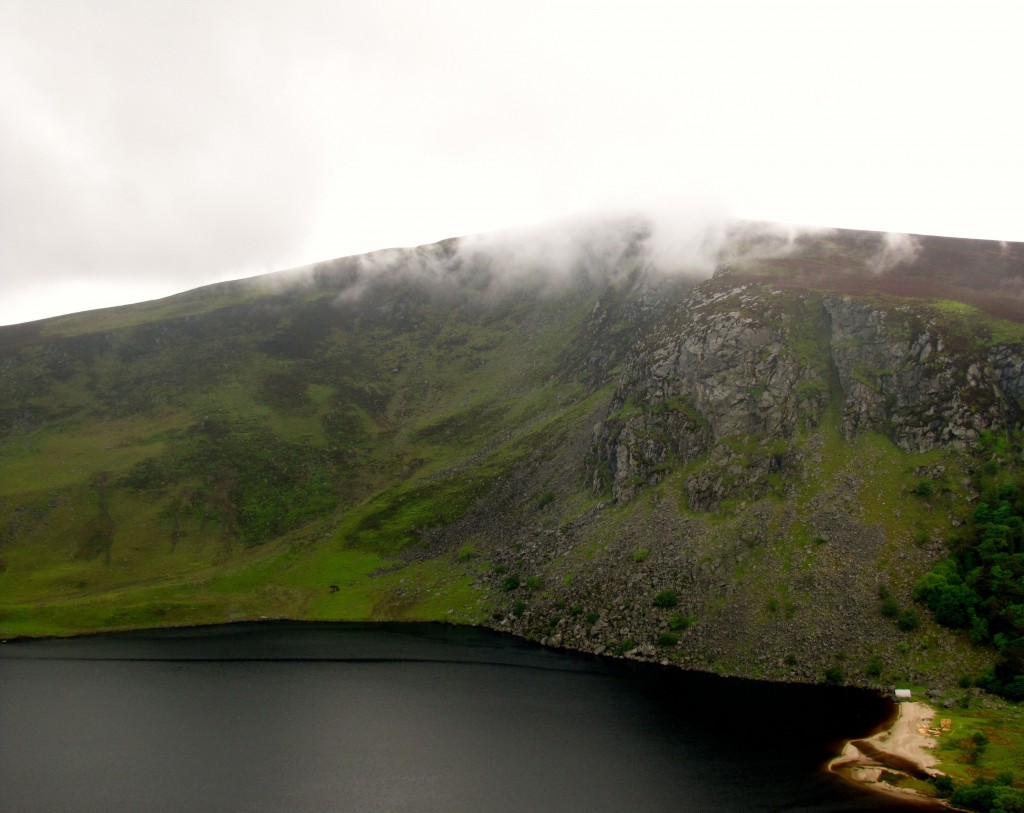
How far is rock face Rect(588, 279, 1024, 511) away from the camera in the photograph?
112 metres

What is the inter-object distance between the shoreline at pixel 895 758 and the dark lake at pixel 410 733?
191 centimetres

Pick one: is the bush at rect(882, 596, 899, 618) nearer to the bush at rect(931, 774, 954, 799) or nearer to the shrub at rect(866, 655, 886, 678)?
the shrub at rect(866, 655, 886, 678)

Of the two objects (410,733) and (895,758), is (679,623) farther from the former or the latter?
(410,733)

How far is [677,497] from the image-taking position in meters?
120

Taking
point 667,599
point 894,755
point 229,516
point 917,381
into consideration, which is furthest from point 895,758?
point 229,516

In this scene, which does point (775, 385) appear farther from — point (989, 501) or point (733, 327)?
point (989, 501)

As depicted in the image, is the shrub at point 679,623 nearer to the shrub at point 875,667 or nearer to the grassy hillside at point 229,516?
the shrub at point 875,667

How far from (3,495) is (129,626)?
64.4m

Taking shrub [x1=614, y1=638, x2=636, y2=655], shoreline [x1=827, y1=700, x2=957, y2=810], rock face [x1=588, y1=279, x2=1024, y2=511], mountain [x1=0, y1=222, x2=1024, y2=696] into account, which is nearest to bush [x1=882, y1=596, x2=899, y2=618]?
mountain [x1=0, y1=222, x2=1024, y2=696]

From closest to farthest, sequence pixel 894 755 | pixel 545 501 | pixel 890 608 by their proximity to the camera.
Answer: pixel 894 755 < pixel 890 608 < pixel 545 501

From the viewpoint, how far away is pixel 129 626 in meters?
125

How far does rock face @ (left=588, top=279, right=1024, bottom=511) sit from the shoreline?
155ft

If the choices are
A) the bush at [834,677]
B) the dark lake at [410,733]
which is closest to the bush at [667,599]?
the dark lake at [410,733]

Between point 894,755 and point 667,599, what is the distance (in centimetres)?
3982
